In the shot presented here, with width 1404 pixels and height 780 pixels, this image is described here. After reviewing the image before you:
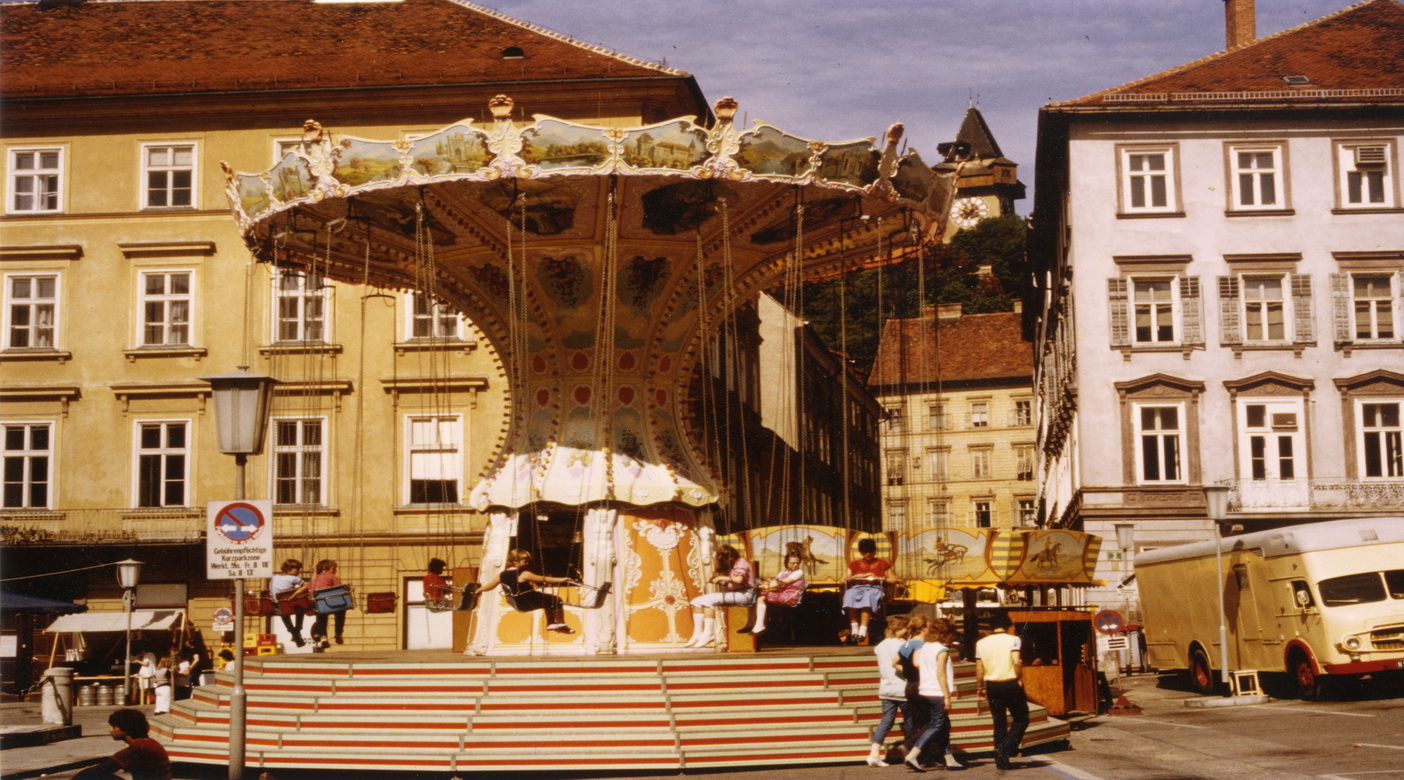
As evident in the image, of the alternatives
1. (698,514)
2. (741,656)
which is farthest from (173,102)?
Answer: (741,656)

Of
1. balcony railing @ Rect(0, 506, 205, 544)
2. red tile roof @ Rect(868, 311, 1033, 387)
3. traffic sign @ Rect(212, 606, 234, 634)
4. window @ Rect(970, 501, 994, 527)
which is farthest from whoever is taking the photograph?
window @ Rect(970, 501, 994, 527)

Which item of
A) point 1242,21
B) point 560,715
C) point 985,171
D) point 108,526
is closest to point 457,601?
point 560,715

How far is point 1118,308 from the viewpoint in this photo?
4731 centimetres

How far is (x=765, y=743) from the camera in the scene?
61.1 ft

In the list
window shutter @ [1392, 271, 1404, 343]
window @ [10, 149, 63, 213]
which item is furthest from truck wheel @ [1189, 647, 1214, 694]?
window @ [10, 149, 63, 213]

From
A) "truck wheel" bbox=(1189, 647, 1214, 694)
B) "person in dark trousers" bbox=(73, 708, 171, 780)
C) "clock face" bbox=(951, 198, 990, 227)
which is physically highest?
"clock face" bbox=(951, 198, 990, 227)

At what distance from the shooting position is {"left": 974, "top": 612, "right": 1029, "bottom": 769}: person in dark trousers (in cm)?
1744

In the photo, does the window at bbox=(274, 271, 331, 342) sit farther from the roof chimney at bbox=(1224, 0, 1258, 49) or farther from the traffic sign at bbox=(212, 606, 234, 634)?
the roof chimney at bbox=(1224, 0, 1258, 49)

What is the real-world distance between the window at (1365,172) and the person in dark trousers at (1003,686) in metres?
33.7

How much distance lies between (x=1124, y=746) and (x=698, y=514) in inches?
242

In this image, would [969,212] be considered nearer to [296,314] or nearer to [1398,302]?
[1398,302]

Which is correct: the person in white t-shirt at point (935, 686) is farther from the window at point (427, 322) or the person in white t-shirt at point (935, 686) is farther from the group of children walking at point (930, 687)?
the window at point (427, 322)

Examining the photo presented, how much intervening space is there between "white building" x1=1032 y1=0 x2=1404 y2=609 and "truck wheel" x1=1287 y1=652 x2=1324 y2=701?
17574mm

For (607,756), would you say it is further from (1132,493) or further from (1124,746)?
(1132,493)
